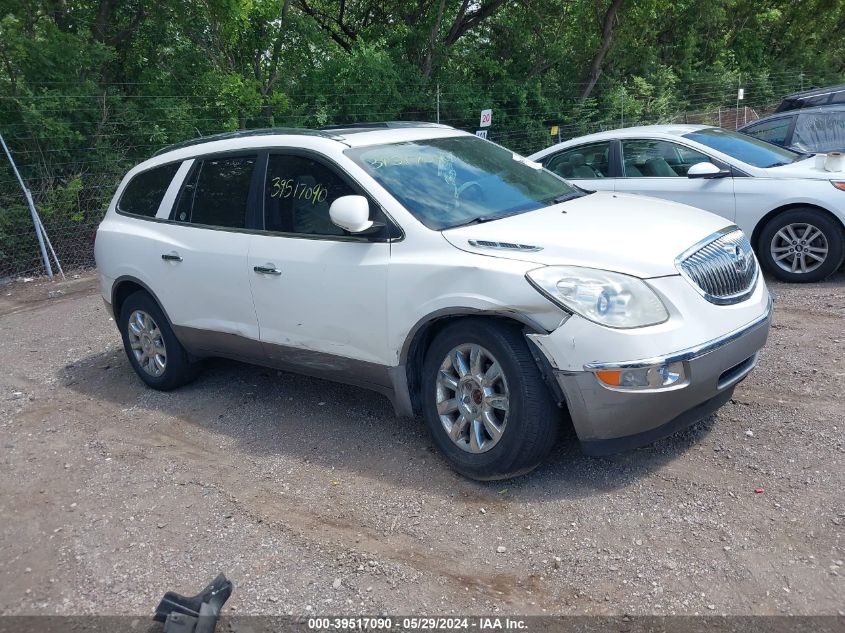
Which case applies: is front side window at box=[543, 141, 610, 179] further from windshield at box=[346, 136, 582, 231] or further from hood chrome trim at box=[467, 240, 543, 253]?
hood chrome trim at box=[467, 240, 543, 253]

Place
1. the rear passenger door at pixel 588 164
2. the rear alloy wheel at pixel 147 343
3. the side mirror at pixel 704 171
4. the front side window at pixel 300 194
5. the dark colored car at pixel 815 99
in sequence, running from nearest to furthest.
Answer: the front side window at pixel 300 194 < the rear alloy wheel at pixel 147 343 < the side mirror at pixel 704 171 < the rear passenger door at pixel 588 164 < the dark colored car at pixel 815 99

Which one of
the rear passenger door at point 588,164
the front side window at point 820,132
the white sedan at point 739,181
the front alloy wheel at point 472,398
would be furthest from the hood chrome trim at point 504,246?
the front side window at point 820,132

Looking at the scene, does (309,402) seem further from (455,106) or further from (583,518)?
(455,106)

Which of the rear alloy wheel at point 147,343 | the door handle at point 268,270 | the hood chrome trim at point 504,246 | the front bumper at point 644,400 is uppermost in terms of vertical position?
the hood chrome trim at point 504,246

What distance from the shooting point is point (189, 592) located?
3.51 m

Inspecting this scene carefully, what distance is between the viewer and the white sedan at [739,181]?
734 centimetres

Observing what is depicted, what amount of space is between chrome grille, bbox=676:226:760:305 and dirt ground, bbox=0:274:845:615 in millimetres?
833

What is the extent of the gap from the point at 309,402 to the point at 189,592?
7.16ft

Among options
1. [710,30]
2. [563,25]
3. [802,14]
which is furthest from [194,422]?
[802,14]

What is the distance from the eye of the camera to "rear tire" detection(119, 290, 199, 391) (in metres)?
5.94

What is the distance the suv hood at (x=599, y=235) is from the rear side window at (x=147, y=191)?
2.74 m

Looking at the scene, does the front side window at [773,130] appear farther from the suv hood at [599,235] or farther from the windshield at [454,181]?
the suv hood at [599,235]

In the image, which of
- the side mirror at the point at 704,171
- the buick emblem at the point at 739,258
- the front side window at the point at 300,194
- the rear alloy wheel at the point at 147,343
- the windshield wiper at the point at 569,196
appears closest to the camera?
the buick emblem at the point at 739,258

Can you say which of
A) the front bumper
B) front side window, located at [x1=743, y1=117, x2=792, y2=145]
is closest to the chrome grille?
the front bumper
